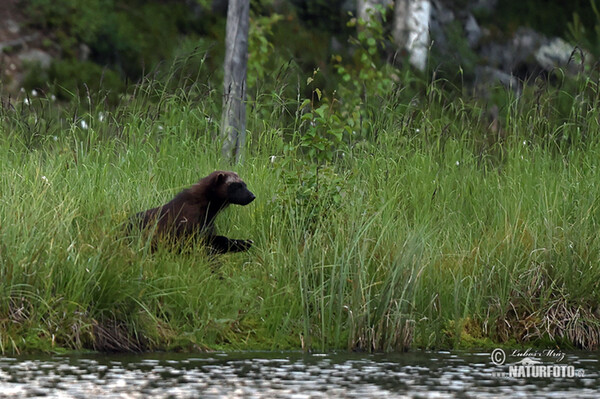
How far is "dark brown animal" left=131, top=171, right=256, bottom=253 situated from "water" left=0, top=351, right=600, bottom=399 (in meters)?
1.32

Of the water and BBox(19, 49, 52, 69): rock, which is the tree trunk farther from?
the water

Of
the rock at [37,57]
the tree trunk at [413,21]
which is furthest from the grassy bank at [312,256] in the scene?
the rock at [37,57]

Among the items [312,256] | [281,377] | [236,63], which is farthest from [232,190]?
[236,63]

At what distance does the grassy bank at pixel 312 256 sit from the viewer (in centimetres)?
670

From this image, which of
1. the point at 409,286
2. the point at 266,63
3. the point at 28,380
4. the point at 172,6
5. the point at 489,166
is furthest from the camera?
the point at 172,6

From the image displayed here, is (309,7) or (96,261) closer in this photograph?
(96,261)

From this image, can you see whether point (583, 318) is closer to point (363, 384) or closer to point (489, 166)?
point (363, 384)

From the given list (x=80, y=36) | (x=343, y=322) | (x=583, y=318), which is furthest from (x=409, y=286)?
(x=80, y=36)

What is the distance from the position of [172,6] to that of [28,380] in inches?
608

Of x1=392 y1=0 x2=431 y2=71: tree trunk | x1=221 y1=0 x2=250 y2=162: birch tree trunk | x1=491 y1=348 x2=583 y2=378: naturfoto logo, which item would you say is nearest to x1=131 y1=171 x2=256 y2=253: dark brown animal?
x1=221 y1=0 x2=250 y2=162: birch tree trunk

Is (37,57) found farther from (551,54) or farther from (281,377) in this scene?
(281,377)

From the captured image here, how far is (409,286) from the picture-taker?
7051 millimetres

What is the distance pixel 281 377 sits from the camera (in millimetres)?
5965

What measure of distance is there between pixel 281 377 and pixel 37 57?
44.7ft
